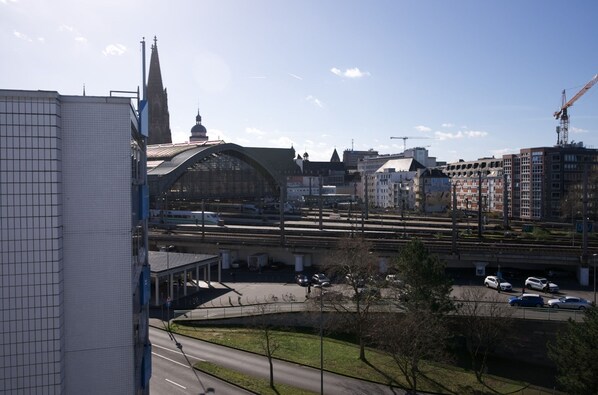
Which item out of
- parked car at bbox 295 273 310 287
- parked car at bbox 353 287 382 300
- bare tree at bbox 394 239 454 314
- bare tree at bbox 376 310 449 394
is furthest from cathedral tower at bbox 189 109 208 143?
bare tree at bbox 376 310 449 394

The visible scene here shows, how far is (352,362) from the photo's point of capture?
20484 mm

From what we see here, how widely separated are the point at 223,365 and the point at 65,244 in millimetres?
11878

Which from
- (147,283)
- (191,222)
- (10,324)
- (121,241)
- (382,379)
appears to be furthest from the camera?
(191,222)

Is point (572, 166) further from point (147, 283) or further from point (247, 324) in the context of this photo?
point (147, 283)

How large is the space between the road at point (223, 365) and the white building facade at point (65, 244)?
308 inches

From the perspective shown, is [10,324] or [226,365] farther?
[226,365]

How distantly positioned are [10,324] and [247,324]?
15.9 metres

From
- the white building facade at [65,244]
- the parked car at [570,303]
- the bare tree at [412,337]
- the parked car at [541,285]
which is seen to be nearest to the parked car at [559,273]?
the parked car at [541,285]

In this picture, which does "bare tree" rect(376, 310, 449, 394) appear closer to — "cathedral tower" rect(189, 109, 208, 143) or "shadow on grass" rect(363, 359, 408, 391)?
"shadow on grass" rect(363, 359, 408, 391)

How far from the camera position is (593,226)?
1865 inches

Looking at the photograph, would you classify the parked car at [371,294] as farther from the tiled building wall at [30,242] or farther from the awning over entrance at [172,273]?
the tiled building wall at [30,242]

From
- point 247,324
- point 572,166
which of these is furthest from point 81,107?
point 572,166

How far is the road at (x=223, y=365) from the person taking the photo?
17547 mm

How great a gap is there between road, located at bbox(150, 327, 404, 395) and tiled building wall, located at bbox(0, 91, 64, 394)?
845cm
